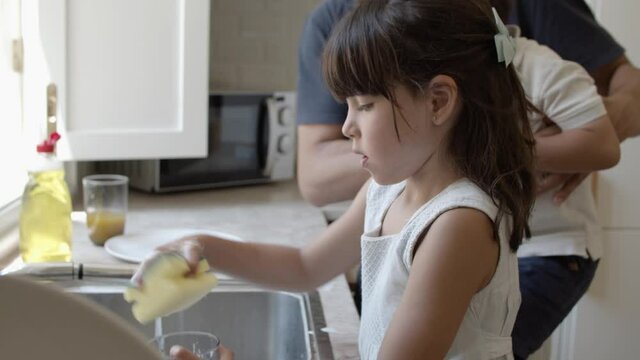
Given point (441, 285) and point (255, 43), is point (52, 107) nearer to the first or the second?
point (255, 43)

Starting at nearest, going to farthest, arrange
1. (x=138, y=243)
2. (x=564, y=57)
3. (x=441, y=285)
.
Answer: (x=441, y=285) < (x=564, y=57) < (x=138, y=243)

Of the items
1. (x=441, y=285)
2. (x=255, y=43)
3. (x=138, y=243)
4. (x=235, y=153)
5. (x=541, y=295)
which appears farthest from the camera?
(x=255, y=43)

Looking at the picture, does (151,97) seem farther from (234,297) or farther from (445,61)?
(445,61)

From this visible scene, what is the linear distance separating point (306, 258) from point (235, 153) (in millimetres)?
1249

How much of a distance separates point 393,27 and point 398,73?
0.05 metres

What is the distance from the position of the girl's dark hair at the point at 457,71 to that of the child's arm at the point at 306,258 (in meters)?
0.27

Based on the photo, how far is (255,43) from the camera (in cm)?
279

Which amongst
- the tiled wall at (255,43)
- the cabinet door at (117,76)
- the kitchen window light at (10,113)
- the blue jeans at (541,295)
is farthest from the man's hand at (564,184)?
the tiled wall at (255,43)

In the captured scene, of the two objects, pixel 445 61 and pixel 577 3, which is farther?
pixel 577 3

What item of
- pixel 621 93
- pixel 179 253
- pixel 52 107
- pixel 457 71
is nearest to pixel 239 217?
pixel 52 107

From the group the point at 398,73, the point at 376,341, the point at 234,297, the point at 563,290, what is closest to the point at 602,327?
the point at 563,290

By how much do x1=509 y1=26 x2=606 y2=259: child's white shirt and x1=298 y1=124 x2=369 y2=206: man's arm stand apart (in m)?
0.34

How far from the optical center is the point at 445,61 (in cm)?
90

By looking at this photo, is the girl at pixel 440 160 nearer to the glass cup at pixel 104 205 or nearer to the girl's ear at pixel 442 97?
the girl's ear at pixel 442 97
